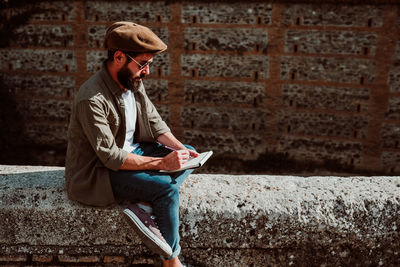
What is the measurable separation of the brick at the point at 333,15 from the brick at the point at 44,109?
834 cm

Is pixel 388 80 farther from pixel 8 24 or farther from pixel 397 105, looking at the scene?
pixel 8 24

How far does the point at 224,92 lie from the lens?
39.2 ft

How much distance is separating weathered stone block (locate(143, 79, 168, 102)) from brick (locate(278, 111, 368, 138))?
13.5 ft

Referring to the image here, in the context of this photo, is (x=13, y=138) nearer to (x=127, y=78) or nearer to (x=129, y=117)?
(x=129, y=117)

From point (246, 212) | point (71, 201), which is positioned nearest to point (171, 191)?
point (246, 212)

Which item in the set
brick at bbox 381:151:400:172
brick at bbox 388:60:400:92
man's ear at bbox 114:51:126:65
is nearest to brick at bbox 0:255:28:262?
man's ear at bbox 114:51:126:65

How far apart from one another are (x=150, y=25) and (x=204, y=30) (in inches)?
72.4

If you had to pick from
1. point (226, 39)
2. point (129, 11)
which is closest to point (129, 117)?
point (226, 39)

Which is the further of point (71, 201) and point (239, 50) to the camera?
point (239, 50)

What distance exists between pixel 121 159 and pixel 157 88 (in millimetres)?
10153

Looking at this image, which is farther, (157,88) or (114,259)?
(157,88)

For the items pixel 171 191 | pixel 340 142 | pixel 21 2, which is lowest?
pixel 340 142

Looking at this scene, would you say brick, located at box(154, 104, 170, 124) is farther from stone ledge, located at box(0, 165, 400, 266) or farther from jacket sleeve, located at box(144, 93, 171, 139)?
stone ledge, located at box(0, 165, 400, 266)

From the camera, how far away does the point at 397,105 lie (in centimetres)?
1112
